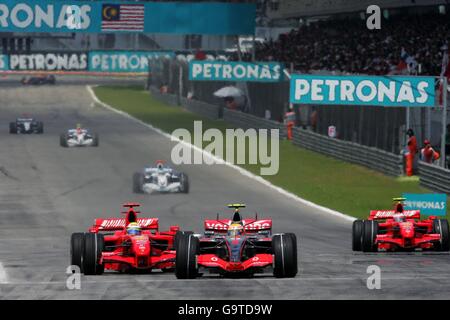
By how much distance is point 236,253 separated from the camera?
21.5m

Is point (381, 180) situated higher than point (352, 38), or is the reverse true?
point (352, 38)

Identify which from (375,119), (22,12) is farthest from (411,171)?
(22,12)

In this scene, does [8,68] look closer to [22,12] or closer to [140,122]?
[22,12]

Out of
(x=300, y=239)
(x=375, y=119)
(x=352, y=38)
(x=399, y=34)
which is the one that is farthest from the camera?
(x=352, y=38)

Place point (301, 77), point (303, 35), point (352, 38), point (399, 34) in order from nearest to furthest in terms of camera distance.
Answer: point (301, 77), point (399, 34), point (352, 38), point (303, 35)

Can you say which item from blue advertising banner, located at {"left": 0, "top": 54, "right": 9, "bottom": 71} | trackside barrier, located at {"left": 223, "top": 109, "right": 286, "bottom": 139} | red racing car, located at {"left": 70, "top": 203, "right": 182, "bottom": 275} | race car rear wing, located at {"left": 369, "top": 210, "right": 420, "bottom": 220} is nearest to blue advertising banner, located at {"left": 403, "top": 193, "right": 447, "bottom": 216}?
race car rear wing, located at {"left": 369, "top": 210, "right": 420, "bottom": 220}

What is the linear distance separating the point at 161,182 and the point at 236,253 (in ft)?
54.0

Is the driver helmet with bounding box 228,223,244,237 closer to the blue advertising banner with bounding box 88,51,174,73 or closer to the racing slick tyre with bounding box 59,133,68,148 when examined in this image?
the racing slick tyre with bounding box 59,133,68,148

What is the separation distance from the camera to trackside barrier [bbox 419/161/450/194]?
37438mm

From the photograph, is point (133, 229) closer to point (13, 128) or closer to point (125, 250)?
point (125, 250)

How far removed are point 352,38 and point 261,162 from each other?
17.6 meters

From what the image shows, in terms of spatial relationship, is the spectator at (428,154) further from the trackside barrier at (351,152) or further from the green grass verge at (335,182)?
the trackside barrier at (351,152)

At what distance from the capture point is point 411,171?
138 ft
